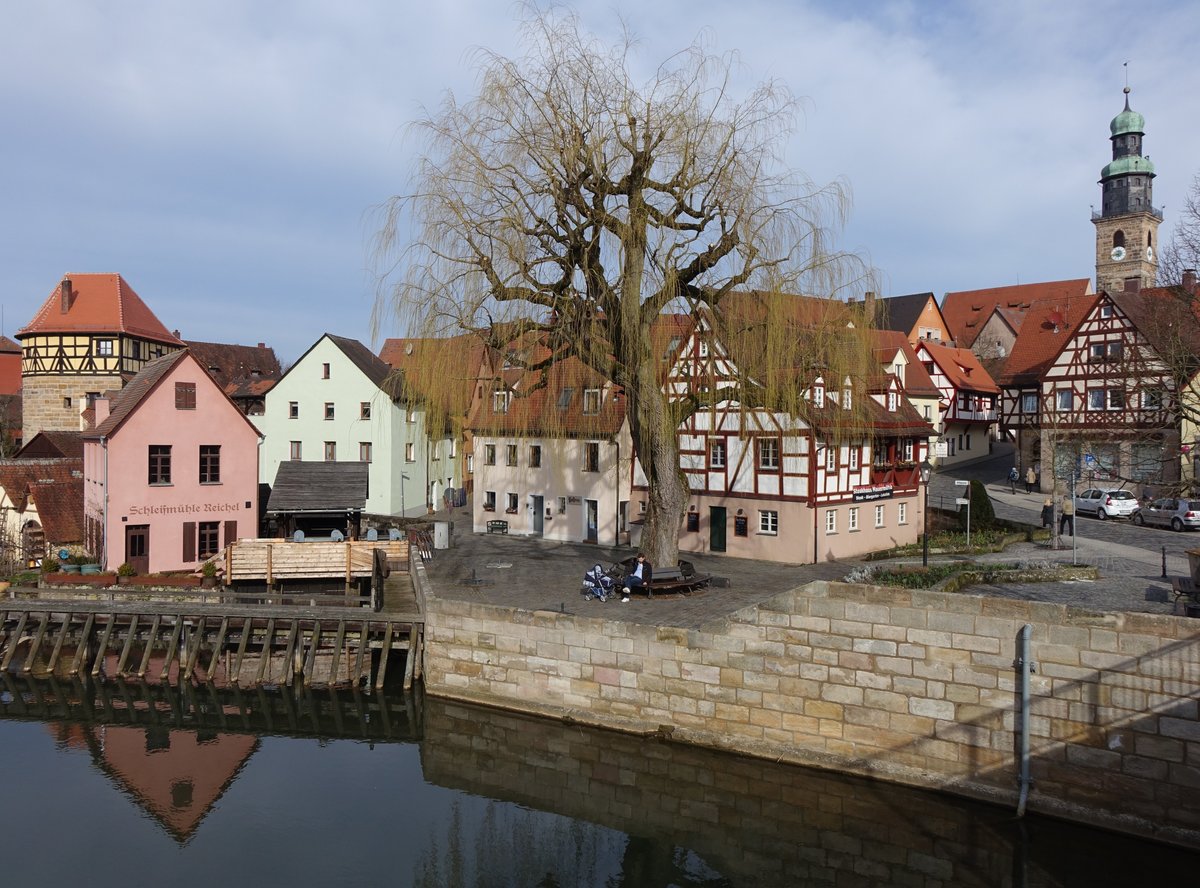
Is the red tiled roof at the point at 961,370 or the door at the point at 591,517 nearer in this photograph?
the door at the point at 591,517

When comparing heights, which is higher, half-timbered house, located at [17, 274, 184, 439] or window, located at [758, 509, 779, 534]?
half-timbered house, located at [17, 274, 184, 439]

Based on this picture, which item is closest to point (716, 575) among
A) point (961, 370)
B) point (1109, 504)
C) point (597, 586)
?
point (597, 586)

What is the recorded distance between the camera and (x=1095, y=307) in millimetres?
42312

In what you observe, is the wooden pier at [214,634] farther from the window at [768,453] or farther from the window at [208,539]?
the window at [768,453]

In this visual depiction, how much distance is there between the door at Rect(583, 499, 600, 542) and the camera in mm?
34062

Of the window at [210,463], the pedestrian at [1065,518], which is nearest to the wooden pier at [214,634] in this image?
the window at [210,463]

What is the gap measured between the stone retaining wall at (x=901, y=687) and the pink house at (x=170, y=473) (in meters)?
15.3

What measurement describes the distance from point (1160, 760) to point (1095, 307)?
1345 inches

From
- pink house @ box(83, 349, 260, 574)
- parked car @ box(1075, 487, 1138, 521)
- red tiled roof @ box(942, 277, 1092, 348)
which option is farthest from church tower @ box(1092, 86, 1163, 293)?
pink house @ box(83, 349, 260, 574)

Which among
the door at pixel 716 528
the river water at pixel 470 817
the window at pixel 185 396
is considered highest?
the window at pixel 185 396

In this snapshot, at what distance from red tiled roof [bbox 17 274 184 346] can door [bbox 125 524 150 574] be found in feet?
83.7

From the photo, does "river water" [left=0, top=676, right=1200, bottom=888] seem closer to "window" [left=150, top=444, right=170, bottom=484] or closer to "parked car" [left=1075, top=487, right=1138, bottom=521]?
"window" [left=150, top=444, right=170, bottom=484]

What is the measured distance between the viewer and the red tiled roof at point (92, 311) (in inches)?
2026

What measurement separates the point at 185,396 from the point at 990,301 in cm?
6315
